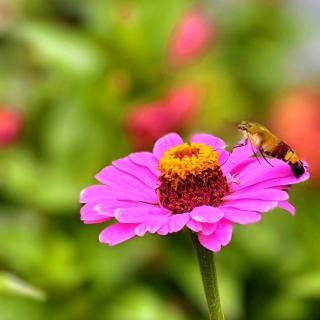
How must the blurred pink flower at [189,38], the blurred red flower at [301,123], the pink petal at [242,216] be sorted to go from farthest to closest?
the blurred pink flower at [189,38], the blurred red flower at [301,123], the pink petal at [242,216]

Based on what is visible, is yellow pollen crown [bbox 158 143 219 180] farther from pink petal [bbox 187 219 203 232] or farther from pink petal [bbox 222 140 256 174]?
pink petal [bbox 187 219 203 232]

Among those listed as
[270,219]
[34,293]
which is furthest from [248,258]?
[34,293]

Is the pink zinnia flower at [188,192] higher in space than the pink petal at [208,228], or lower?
higher

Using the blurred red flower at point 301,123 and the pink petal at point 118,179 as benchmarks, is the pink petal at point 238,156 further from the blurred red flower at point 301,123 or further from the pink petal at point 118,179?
the blurred red flower at point 301,123

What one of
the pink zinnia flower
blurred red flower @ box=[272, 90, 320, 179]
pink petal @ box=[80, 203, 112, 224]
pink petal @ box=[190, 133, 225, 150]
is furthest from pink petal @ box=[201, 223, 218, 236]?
blurred red flower @ box=[272, 90, 320, 179]

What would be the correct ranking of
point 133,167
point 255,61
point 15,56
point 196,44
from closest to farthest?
point 133,167 < point 196,44 < point 15,56 < point 255,61

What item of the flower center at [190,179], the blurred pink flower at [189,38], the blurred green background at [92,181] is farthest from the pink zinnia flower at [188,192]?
the blurred pink flower at [189,38]

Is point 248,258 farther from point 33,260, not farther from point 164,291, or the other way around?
point 33,260

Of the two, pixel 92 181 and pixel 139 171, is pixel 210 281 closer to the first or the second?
pixel 139 171

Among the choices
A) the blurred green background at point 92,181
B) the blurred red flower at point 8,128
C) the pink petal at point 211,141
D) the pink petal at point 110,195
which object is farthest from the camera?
the blurred red flower at point 8,128
